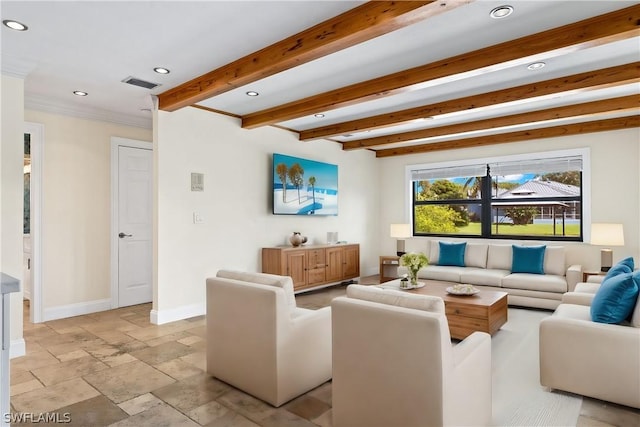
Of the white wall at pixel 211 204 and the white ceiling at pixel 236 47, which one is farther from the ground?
the white ceiling at pixel 236 47

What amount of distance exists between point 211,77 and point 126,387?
2.73 m

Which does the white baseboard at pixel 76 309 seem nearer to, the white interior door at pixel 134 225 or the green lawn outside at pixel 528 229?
the white interior door at pixel 134 225

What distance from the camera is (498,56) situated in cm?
301

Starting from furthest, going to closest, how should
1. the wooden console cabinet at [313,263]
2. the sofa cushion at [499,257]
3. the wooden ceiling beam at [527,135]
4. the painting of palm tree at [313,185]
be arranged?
the painting of palm tree at [313,185] < the sofa cushion at [499,257] < the wooden console cabinet at [313,263] < the wooden ceiling beam at [527,135]

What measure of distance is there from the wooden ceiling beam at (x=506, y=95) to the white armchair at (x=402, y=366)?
115 inches

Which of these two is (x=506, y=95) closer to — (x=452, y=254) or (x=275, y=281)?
(x=452, y=254)

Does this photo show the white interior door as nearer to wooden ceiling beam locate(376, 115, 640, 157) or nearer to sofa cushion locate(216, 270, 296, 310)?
sofa cushion locate(216, 270, 296, 310)

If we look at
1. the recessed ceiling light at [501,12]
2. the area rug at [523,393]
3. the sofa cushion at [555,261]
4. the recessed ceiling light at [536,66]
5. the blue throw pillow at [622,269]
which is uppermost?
the recessed ceiling light at [501,12]

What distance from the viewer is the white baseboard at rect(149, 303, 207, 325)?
419cm

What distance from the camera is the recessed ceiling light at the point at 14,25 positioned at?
261 cm

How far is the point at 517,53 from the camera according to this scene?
2.93m

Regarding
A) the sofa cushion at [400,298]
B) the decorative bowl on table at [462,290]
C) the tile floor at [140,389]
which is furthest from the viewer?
the decorative bowl on table at [462,290]

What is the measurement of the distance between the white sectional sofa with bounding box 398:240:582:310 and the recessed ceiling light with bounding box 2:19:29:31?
17.0ft

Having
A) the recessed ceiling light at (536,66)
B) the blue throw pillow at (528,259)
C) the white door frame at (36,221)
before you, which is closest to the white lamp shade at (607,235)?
the blue throw pillow at (528,259)
